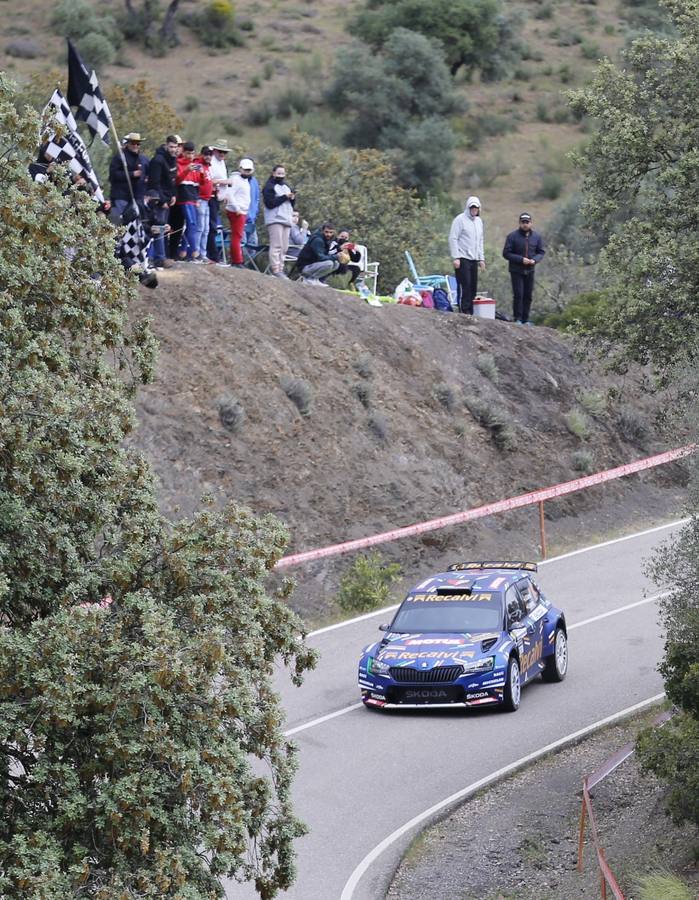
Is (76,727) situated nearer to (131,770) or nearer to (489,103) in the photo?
(131,770)

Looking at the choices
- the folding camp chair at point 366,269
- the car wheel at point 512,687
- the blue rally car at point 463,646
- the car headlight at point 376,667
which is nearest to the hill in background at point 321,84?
the folding camp chair at point 366,269

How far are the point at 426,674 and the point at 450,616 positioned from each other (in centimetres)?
109

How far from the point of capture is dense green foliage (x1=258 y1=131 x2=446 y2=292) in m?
35.0

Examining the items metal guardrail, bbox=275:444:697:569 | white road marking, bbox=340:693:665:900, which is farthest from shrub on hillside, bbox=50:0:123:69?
white road marking, bbox=340:693:665:900

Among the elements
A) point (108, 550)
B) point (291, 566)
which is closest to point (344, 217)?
point (291, 566)

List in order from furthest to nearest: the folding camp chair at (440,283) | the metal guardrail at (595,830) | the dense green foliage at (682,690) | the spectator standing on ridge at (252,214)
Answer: the folding camp chair at (440,283) → the spectator standing on ridge at (252,214) → the dense green foliage at (682,690) → the metal guardrail at (595,830)

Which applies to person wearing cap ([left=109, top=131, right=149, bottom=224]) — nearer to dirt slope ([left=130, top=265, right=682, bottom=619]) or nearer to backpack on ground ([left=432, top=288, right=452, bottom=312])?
dirt slope ([left=130, top=265, right=682, bottom=619])

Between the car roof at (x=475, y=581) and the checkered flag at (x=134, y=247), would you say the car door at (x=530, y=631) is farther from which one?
the checkered flag at (x=134, y=247)

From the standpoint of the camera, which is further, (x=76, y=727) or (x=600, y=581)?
(x=600, y=581)

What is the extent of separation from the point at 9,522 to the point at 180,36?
65.7m

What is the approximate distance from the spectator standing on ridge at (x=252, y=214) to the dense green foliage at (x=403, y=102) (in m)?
27.3

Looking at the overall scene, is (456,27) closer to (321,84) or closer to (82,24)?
(321,84)

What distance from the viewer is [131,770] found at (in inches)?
296

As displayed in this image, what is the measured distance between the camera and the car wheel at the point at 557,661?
18719 millimetres
